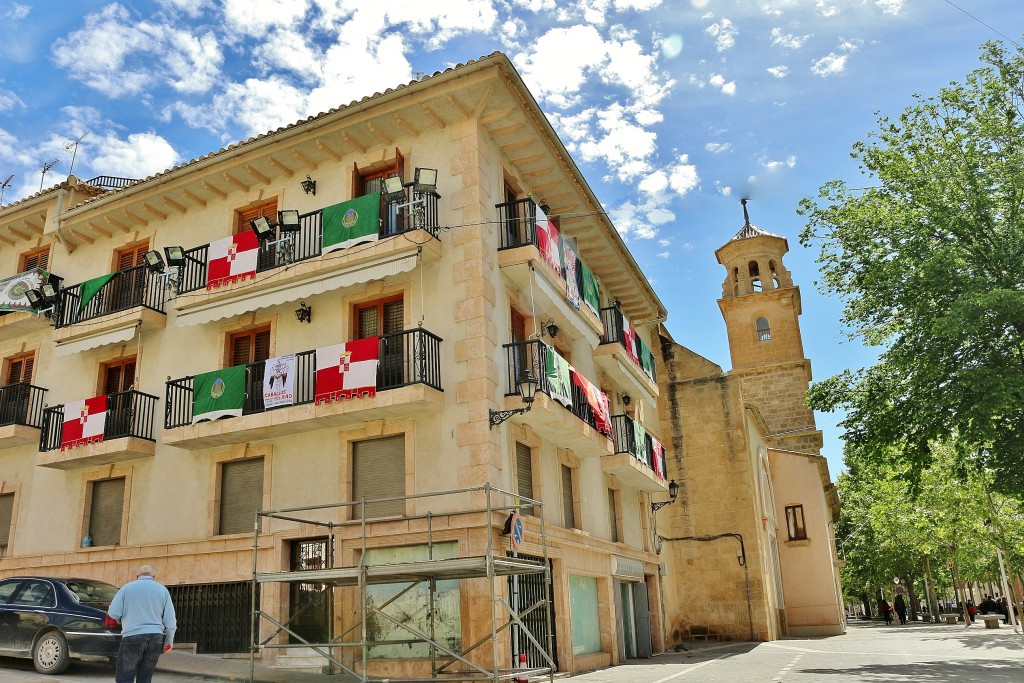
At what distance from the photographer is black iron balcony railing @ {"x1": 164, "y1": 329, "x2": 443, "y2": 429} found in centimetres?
1362

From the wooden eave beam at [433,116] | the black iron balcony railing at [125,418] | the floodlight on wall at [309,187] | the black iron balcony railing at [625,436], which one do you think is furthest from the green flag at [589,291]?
the black iron balcony railing at [125,418]

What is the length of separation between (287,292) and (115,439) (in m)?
4.75

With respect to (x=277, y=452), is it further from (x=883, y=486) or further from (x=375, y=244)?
(x=883, y=486)

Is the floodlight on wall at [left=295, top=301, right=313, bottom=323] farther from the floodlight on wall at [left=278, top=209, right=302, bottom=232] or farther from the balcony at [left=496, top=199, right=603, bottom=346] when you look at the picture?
the balcony at [left=496, top=199, right=603, bottom=346]

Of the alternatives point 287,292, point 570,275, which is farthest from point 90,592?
point 570,275

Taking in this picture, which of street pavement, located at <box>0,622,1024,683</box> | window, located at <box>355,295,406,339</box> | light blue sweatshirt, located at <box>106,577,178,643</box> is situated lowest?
street pavement, located at <box>0,622,1024,683</box>

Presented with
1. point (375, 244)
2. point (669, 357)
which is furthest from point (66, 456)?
point (669, 357)

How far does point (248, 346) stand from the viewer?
→ 16.4m

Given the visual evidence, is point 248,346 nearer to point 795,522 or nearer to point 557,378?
point 557,378

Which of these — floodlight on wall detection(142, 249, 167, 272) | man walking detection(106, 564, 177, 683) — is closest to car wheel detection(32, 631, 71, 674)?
man walking detection(106, 564, 177, 683)

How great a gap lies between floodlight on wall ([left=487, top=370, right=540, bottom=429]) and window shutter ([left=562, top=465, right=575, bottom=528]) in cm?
359

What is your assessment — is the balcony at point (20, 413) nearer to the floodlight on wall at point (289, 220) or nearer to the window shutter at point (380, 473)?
the floodlight on wall at point (289, 220)

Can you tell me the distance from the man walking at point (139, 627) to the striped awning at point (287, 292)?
6.87m

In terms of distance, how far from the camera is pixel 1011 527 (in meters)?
29.6
